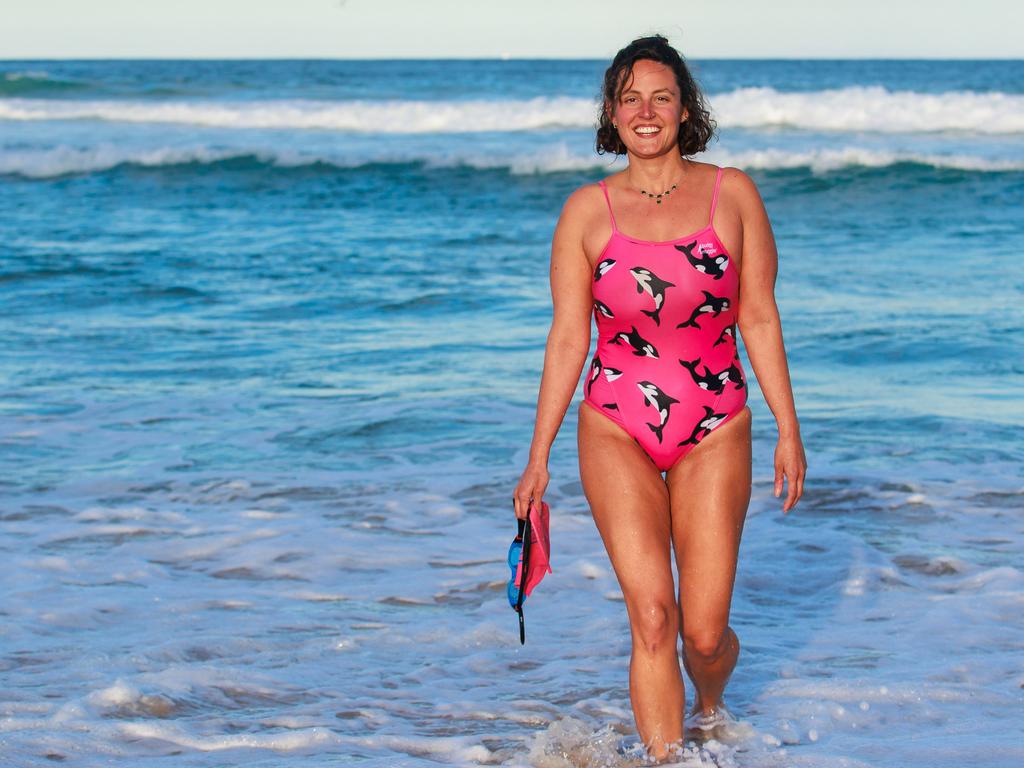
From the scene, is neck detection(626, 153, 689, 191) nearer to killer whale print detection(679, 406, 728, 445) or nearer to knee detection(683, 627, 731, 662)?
killer whale print detection(679, 406, 728, 445)

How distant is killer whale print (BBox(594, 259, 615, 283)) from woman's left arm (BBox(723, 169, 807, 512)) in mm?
380

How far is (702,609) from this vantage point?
3.74 metres

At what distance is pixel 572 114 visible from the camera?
3431cm

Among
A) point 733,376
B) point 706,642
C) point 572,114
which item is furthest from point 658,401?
point 572,114

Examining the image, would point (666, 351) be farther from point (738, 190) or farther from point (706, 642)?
point (706, 642)

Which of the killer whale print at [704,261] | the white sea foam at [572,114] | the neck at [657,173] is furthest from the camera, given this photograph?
the white sea foam at [572,114]

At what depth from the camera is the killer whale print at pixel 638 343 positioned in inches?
148

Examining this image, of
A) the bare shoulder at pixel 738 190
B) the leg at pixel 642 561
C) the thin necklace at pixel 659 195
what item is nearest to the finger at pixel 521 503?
the leg at pixel 642 561

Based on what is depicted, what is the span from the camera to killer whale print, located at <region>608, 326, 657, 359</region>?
3760mm

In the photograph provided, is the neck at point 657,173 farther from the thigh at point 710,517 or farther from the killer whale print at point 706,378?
the thigh at point 710,517

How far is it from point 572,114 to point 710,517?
31.5 m

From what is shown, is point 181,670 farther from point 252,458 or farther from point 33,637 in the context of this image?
point 252,458

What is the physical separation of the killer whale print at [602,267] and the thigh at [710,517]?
548 millimetres

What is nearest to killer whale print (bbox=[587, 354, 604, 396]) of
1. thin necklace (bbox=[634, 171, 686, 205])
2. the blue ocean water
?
thin necklace (bbox=[634, 171, 686, 205])
